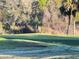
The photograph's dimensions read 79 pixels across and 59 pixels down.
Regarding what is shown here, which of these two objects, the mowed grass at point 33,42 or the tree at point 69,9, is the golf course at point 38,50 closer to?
the mowed grass at point 33,42

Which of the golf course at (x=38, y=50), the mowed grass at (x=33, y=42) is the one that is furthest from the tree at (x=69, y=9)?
the golf course at (x=38, y=50)

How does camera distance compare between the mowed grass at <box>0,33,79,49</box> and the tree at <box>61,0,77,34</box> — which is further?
the tree at <box>61,0,77,34</box>

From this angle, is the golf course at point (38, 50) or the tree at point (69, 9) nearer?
the golf course at point (38, 50)

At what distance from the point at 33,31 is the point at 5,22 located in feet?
18.8

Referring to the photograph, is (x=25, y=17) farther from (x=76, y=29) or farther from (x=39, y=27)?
(x=76, y=29)

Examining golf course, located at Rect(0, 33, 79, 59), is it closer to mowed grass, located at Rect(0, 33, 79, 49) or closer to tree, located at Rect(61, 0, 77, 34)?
mowed grass, located at Rect(0, 33, 79, 49)

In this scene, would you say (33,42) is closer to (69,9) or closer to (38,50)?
(38,50)

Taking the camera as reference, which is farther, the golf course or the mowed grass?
the mowed grass

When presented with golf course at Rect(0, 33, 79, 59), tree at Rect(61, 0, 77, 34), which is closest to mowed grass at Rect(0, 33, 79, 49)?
golf course at Rect(0, 33, 79, 59)

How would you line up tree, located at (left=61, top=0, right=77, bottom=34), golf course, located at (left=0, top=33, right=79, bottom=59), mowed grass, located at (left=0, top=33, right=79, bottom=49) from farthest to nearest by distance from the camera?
tree, located at (left=61, top=0, right=77, bottom=34) → mowed grass, located at (left=0, top=33, right=79, bottom=49) → golf course, located at (left=0, top=33, right=79, bottom=59)

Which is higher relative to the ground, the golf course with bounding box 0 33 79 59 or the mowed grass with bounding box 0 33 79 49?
the golf course with bounding box 0 33 79 59

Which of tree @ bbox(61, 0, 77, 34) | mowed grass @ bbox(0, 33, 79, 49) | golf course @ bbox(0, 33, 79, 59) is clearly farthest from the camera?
tree @ bbox(61, 0, 77, 34)

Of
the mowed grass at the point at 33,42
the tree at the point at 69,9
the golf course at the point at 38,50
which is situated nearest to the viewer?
the golf course at the point at 38,50

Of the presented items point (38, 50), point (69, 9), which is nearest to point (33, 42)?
point (38, 50)
